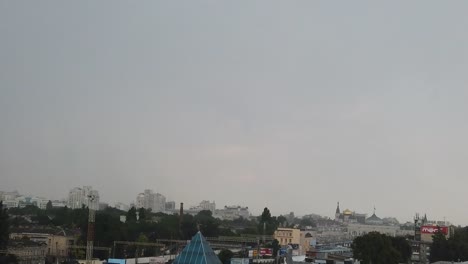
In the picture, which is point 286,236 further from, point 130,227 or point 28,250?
point 28,250

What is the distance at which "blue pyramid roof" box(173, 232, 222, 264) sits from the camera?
1241 inches

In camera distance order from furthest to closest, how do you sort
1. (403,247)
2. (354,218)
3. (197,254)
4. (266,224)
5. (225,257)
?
1. (354,218)
2. (266,224)
3. (403,247)
4. (225,257)
5. (197,254)

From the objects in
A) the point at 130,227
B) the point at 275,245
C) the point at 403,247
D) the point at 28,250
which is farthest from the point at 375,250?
the point at 130,227

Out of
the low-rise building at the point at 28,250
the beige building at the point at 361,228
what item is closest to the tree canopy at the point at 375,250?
the low-rise building at the point at 28,250

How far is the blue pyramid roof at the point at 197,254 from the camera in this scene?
31531 millimetres

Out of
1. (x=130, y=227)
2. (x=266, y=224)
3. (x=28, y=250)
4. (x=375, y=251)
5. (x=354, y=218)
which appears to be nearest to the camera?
(x=375, y=251)

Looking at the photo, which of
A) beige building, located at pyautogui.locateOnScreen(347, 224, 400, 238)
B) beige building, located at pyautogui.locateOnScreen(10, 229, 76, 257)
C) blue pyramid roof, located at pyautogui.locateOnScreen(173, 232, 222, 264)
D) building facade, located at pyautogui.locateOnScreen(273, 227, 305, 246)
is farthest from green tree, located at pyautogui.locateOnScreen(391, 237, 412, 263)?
beige building, located at pyautogui.locateOnScreen(347, 224, 400, 238)

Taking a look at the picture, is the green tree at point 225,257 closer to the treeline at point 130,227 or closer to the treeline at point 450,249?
the treeline at point 130,227

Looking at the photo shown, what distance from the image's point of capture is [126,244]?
175 feet

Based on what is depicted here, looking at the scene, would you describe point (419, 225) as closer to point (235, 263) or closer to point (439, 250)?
point (439, 250)

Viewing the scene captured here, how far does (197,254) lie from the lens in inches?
1253

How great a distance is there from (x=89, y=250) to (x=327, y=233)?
332 ft

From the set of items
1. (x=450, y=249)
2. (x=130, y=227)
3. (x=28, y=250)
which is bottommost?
(x=28, y=250)

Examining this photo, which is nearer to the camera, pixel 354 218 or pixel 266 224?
pixel 266 224
